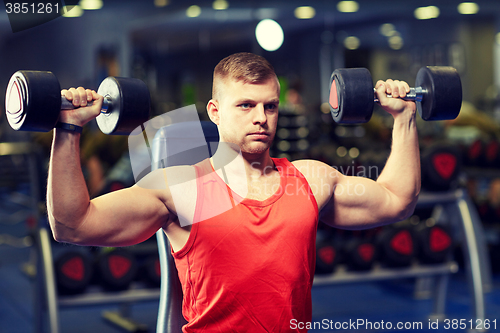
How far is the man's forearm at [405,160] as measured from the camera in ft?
4.58

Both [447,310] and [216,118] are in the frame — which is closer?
[216,118]

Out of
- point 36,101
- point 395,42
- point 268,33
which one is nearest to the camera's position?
point 36,101

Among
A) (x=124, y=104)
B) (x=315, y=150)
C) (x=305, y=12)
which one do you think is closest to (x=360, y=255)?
(x=315, y=150)

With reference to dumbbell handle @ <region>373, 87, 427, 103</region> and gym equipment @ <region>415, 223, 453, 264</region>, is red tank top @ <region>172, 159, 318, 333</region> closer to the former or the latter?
dumbbell handle @ <region>373, 87, 427, 103</region>

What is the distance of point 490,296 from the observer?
342 centimetres

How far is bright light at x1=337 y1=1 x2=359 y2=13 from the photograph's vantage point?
785cm

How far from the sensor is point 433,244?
2830 mm

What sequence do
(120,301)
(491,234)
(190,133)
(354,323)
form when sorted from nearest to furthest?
(190,133) < (120,301) < (354,323) < (491,234)

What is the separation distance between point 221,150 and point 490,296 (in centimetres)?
281

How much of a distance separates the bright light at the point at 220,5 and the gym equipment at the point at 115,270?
546cm

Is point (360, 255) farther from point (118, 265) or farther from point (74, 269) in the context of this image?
point (74, 269)

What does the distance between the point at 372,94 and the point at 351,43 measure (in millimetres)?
8989

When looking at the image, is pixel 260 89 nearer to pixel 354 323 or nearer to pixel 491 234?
pixel 354 323

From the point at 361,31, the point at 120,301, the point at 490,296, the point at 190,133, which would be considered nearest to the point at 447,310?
the point at 490,296
